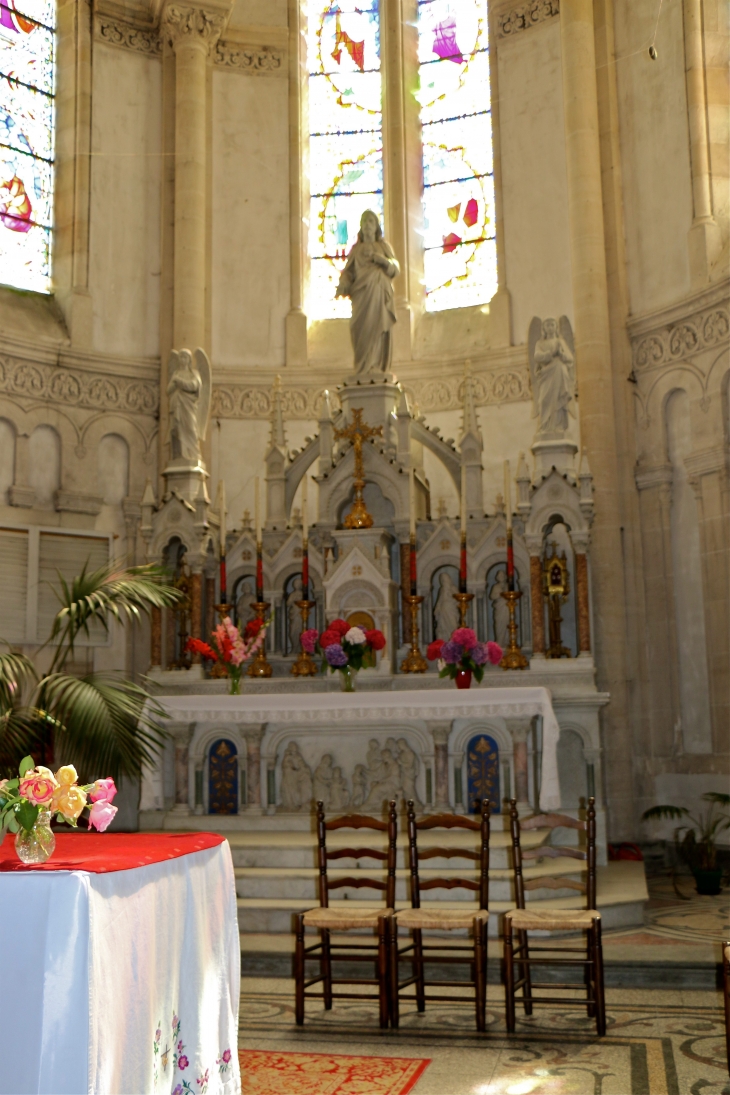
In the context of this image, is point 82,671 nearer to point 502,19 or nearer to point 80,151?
point 80,151

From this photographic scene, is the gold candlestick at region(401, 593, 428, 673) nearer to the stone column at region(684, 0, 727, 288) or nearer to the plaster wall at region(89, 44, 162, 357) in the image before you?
the stone column at region(684, 0, 727, 288)

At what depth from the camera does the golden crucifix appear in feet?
34.2

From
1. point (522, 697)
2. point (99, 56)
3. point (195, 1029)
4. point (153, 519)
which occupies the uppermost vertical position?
point (99, 56)

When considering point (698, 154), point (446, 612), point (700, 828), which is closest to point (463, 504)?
point (446, 612)

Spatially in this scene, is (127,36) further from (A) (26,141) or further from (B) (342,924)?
(B) (342,924)

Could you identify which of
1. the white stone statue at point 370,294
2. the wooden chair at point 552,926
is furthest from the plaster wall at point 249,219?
the wooden chair at point 552,926

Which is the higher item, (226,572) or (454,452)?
(454,452)

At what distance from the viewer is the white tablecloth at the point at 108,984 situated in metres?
3.27

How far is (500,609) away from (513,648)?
62 cm

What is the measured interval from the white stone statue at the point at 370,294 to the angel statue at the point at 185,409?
1650mm

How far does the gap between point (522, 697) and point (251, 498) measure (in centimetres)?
596

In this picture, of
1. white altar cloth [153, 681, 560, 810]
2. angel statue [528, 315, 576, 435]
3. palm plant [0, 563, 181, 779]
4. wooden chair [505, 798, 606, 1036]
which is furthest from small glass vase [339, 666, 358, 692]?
wooden chair [505, 798, 606, 1036]

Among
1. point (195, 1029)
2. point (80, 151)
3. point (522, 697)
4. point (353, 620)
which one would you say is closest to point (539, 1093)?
point (195, 1029)

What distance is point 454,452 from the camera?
1111cm
